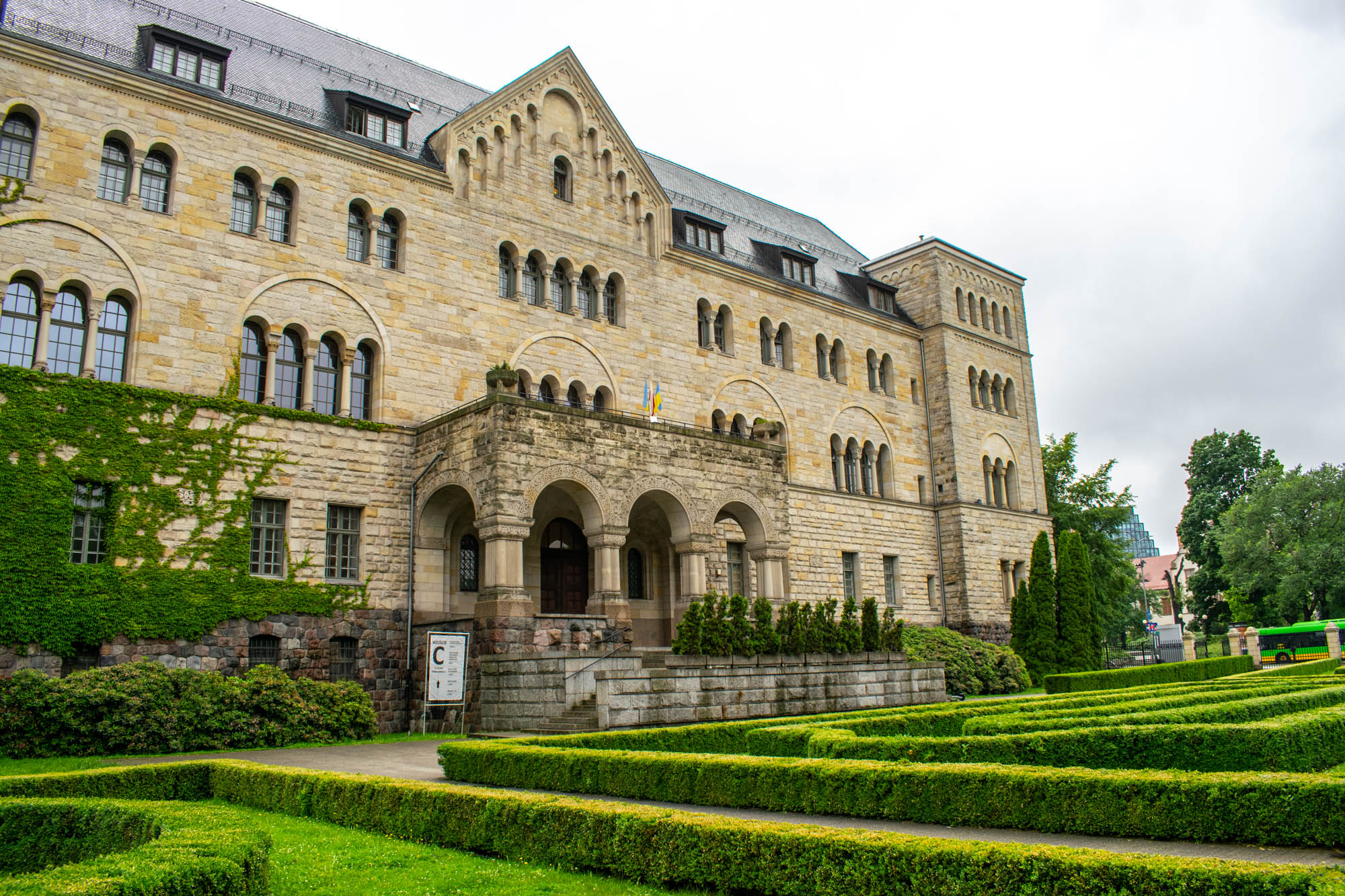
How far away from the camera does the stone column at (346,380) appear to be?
26203 millimetres

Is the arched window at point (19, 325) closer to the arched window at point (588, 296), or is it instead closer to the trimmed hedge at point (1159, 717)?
the arched window at point (588, 296)

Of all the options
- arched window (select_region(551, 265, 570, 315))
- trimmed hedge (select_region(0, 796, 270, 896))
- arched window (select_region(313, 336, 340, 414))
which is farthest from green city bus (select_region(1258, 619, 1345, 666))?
trimmed hedge (select_region(0, 796, 270, 896))

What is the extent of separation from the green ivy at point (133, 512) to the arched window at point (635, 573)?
31.7 feet

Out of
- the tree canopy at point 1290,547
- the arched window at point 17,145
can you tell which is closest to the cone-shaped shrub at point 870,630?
the arched window at point 17,145

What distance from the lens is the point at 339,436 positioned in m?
25.7

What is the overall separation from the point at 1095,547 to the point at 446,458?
41.1 meters

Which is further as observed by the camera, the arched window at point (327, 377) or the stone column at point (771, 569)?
the stone column at point (771, 569)

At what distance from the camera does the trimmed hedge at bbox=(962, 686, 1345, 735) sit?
14750 millimetres

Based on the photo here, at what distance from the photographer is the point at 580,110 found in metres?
32.5

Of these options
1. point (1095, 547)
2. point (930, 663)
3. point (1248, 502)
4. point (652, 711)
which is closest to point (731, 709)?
point (652, 711)

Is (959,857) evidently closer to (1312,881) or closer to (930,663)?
(1312,881)

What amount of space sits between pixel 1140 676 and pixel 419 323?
25442mm

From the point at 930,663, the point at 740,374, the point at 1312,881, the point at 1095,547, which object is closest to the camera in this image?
the point at 1312,881

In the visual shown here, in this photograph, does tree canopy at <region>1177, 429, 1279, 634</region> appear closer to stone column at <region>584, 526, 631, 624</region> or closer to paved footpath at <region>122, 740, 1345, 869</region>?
stone column at <region>584, 526, 631, 624</region>
